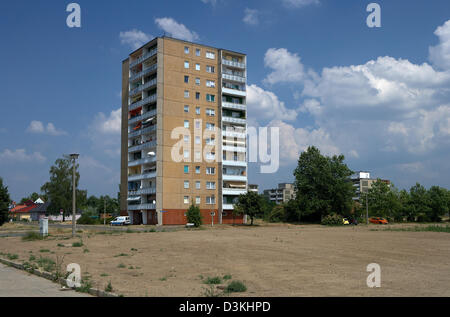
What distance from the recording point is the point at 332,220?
7938cm

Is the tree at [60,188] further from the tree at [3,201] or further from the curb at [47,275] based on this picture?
the curb at [47,275]

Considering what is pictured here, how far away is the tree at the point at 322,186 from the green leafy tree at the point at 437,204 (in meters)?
25.1

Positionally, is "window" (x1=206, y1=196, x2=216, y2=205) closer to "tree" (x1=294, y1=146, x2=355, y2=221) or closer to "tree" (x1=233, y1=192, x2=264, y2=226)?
"tree" (x1=233, y1=192, x2=264, y2=226)

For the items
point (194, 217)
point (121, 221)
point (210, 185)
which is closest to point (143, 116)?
point (210, 185)

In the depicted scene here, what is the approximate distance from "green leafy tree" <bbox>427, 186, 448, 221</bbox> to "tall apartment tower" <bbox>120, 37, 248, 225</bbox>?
46810 mm

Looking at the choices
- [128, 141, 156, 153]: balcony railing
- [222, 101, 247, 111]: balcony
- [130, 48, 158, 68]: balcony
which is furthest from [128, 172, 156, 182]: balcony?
[130, 48, 158, 68]: balcony

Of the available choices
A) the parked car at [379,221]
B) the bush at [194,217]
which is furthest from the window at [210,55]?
the parked car at [379,221]

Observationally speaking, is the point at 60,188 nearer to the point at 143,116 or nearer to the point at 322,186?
the point at 143,116

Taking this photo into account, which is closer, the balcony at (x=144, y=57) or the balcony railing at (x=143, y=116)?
the balcony railing at (x=143, y=116)

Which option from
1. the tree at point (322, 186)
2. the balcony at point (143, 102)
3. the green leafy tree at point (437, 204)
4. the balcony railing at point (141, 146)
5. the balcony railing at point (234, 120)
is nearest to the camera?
the balcony railing at point (141, 146)

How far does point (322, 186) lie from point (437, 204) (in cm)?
3223

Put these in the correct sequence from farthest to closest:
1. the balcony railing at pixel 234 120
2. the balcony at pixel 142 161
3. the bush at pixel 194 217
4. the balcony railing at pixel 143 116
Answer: the balcony railing at pixel 234 120
the balcony railing at pixel 143 116
the balcony at pixel 142 161
the bush at pixel 194 217

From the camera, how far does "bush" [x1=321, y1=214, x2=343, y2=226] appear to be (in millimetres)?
79062

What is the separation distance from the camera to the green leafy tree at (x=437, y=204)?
96.5 metres
